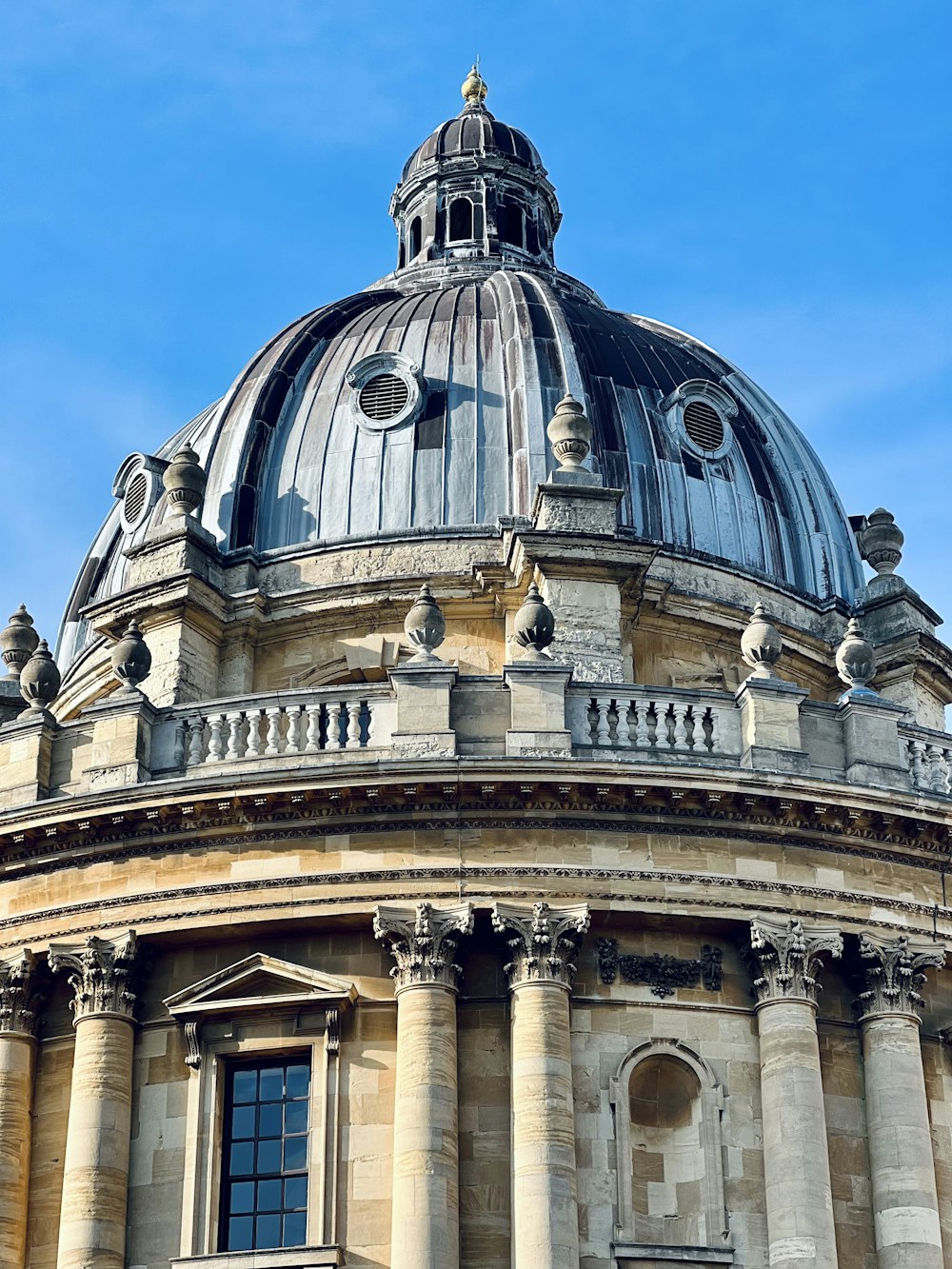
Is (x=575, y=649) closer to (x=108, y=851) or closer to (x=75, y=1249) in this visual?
(x=108, y=851)

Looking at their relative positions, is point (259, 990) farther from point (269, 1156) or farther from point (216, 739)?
point (216, 739)

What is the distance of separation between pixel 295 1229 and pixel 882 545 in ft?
54.2

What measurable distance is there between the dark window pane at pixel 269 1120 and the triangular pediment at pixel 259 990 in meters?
1.08

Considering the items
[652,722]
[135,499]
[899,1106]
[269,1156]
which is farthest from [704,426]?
[269,1156]

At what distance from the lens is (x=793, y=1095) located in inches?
1055

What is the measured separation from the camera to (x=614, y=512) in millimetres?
33875

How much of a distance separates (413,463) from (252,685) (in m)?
4.26

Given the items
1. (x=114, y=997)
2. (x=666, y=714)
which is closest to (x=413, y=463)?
(x=666, y=714)

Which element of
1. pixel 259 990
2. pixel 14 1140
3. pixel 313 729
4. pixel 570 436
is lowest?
pixel 14 1140

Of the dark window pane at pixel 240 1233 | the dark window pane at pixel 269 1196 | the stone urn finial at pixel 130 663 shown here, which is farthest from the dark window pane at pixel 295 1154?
the stone urn finial at pixel 130 663

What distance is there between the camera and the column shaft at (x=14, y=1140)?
27062mm

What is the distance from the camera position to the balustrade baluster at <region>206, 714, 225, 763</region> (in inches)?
1131

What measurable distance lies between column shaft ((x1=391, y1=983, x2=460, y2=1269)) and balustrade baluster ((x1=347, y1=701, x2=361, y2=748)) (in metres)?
3.05

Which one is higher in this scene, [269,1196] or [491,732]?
[491,732]
